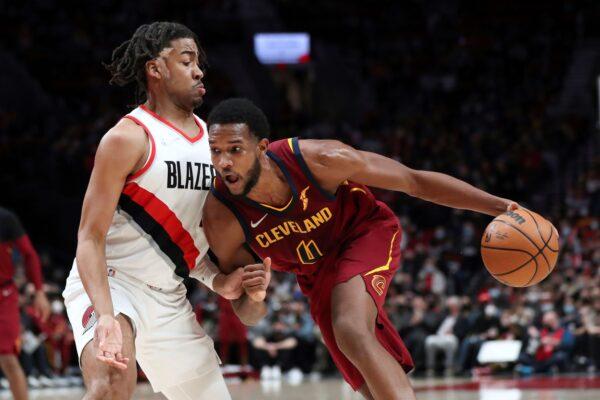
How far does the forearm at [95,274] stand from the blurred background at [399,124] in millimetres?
9996

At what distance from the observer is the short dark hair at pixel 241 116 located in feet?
13.4

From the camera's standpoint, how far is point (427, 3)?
84.5 feet

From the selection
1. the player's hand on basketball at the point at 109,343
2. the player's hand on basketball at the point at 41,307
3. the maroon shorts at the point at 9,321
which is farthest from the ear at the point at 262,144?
the maroon shorts at the point at 9,321

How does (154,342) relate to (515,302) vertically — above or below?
above

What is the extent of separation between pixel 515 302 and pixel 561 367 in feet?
3.88

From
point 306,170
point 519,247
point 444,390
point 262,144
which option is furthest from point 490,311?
point 262,144

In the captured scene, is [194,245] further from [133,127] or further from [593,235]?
[593,235]

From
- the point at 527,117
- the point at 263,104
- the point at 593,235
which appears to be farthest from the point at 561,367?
the point at 263,104

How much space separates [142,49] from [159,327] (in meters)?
1.21

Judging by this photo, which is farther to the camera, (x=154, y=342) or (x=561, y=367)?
A: (x=561, y=367)

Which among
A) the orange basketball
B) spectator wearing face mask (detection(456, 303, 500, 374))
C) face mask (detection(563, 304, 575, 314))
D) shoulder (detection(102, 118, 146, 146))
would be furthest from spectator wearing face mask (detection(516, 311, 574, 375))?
shoulder (detection(102, 118, 146, 146))

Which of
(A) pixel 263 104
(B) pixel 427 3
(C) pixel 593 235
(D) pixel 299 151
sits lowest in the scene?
(C) pixel 593 235

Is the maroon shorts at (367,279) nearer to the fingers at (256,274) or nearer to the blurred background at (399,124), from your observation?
the fingers at (256,274)

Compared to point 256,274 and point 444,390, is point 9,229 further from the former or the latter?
point 444,390
